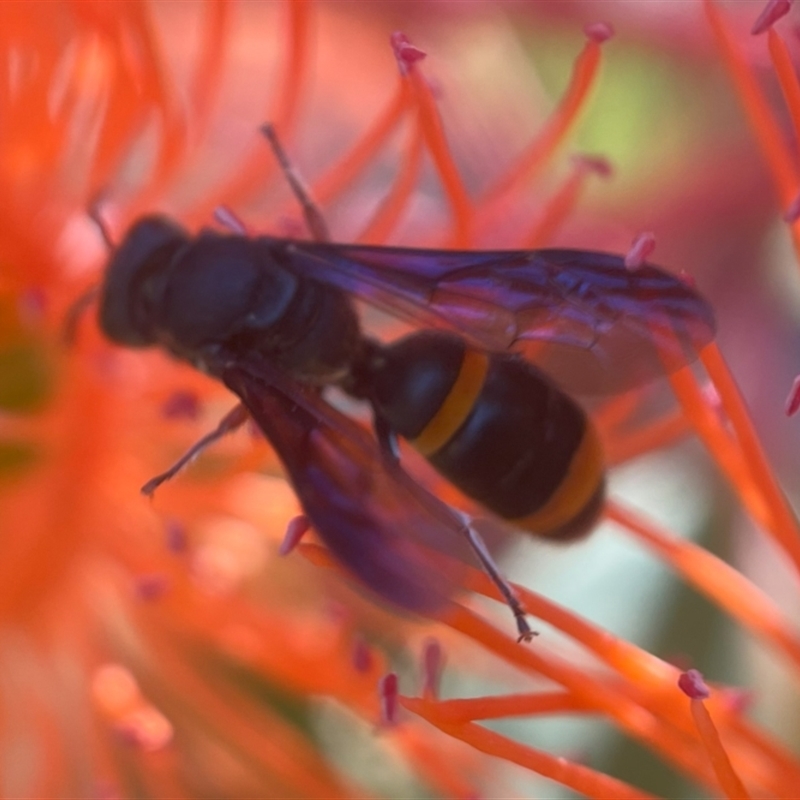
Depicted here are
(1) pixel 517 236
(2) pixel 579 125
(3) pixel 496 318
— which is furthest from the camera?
(2) pixel 579 125

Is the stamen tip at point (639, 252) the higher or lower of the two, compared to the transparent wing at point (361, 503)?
higher

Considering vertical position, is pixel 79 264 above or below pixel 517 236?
below

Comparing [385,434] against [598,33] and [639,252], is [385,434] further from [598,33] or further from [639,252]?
[598,33]

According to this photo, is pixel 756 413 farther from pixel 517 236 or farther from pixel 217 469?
pixel 217 469

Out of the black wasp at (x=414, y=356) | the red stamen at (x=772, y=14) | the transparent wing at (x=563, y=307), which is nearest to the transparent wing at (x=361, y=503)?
the black wasp at (x=414, y=356)

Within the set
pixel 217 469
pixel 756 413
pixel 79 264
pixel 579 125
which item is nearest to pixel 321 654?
pixel 217 469

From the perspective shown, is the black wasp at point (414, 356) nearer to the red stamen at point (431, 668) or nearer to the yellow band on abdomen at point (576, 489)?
the yellow band on abdomen at point (576, 489)

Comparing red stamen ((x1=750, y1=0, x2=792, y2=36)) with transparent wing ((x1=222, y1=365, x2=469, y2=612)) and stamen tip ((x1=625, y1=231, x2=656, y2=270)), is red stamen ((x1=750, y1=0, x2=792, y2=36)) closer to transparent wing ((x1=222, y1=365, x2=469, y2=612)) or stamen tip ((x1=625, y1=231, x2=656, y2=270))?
stamen tip ((x1=625, y1=231, x2=656, y2=270))
